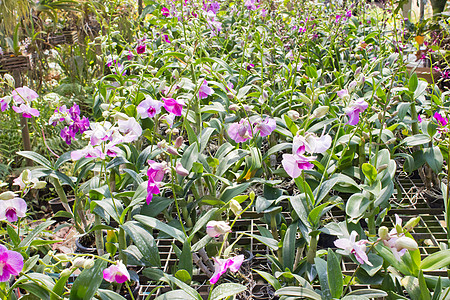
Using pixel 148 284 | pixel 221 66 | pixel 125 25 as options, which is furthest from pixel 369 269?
pixel 125 25

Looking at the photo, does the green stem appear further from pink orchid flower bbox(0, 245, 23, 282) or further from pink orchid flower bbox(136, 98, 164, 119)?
pink orchid flower bbox(0, 245, 23, 282)

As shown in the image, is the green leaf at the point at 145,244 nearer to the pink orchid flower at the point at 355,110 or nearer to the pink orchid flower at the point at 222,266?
the pink orchid flower at the point at 222,266

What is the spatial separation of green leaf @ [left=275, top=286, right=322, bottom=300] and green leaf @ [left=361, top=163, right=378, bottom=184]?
402 millimetres

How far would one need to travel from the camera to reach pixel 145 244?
0.90 meters

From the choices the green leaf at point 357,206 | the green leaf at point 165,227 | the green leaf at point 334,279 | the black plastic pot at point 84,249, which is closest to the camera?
the green leaf at point 334,279

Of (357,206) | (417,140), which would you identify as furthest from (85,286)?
(417,140)

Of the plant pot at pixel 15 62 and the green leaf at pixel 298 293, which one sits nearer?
the green leaf at pixel 298 293

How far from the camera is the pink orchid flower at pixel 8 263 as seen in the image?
0.71 meters

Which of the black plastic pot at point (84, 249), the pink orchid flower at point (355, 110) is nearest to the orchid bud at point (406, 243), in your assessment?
the pink orchid flower at point (355, 110)

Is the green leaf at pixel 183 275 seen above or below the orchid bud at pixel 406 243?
below

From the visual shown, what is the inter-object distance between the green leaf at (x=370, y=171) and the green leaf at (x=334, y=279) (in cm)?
36

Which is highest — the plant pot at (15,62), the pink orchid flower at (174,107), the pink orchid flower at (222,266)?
the plant pot at (15,62)

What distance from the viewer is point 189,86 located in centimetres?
153

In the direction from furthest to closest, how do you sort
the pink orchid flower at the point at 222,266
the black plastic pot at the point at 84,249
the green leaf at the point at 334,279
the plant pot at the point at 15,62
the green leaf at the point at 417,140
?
the plant pot at the point at 15,62 < the green leaf at the point at 417,140 < the black plastic pot at the point at 84,249 < the green leaf at the point at 334,279 < the pink orchid flower at the point at 222,266
